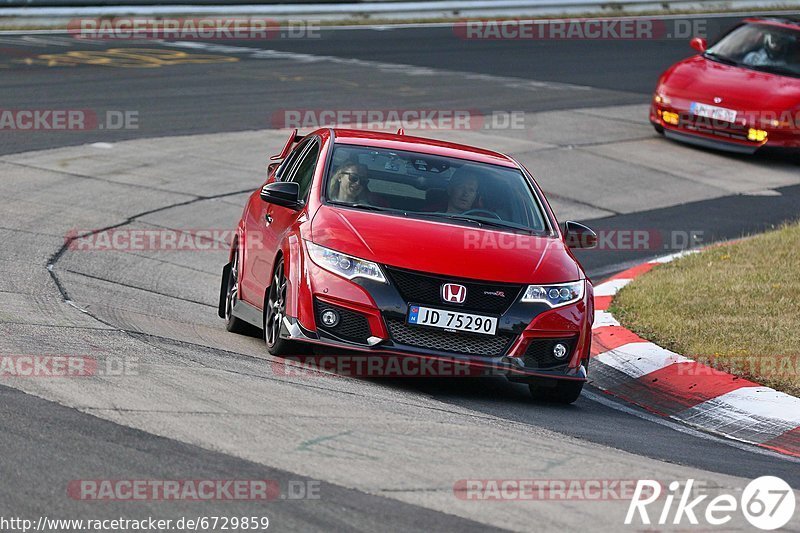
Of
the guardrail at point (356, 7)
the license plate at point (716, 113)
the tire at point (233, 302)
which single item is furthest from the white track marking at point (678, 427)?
the guardrail at point (356, 7)

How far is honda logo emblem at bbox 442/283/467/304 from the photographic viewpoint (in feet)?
25.3

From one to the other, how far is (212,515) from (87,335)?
3.03 meters

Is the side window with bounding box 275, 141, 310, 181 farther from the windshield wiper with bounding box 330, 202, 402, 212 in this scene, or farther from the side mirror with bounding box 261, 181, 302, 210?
the windshield wiper with bounding box 330, 202, 402, 212

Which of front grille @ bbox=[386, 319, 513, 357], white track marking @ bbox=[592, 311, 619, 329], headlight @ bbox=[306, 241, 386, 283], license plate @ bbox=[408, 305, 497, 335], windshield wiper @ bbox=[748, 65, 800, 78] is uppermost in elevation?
headlight @ bbox=[306, 241, 386, 283]

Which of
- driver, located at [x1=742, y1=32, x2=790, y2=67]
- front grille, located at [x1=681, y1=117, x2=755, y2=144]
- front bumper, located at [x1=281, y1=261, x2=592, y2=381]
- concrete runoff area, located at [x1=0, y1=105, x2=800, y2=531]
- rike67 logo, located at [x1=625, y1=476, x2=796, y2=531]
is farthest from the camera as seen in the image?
driver, located at [x1=742, y1=32, x2=790, y2=67]

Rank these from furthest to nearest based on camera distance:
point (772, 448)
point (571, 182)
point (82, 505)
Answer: point (571, 182)
point (772, 448)
point (82, 505)

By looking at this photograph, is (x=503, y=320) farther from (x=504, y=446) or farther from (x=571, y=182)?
(x=571, y=182)

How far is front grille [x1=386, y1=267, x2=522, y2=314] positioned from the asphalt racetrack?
0.54 meters

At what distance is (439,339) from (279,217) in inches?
68.3

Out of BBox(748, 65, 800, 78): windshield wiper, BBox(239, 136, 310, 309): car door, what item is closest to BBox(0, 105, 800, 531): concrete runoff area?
BBox(239, 136, 310, 309): car door

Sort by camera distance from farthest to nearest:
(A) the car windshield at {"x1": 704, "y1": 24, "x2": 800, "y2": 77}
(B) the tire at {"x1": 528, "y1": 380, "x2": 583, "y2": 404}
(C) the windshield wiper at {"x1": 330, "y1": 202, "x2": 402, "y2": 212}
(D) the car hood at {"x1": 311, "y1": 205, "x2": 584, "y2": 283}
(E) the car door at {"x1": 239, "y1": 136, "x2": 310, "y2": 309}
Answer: (A) the car windshield at {"x1": 704, "y1": 24, "x2": 800, "y2": 77}, (E) the car door at {"x1": 239, "y1": 136, "x2": 310, "y2": 309}, (C) the windshield wiper at {"x1": 330, "y1": 202, "x2": 402, "y2": 212}, (B) the tire at {"x1": 528, "y1": 380, "x2": 583, "y2": 404}, (D) the car hood at {"x1": 311, "y1": 205, "x2": 584, "y2": 283}

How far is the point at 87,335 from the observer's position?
25.5 feet

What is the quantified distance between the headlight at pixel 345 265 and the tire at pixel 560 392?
4.07ft

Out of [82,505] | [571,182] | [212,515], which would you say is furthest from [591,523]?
[571,182]
